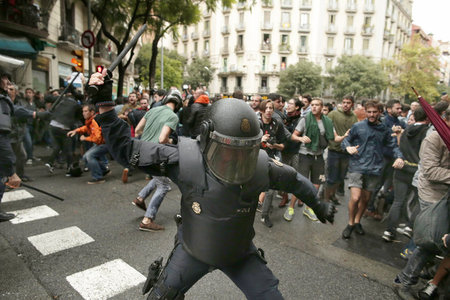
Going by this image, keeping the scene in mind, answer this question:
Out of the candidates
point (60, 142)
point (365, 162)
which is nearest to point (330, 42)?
point (60, 142)

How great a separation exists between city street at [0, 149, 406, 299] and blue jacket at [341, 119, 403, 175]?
1.01 metres

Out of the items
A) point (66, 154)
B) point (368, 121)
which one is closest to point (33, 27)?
point (66, 154)

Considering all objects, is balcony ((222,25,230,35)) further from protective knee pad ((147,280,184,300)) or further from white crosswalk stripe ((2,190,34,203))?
protective knee pad ((147,280,184,300))

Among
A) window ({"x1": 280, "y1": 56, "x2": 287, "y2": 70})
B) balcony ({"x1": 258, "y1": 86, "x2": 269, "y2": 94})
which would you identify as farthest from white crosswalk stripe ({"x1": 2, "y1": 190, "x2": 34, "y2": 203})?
window ({"x1": 280, "y1": 56, "x2": 287, "y2": 70})

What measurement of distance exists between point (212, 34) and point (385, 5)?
26.2 m

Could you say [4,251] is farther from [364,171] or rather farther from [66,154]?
[364,171]

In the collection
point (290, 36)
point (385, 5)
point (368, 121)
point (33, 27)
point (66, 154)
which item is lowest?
point (66, 154)

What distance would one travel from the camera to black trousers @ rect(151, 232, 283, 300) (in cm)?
183

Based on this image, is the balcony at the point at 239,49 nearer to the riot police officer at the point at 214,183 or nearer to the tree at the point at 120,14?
the tree at the point at 120,14

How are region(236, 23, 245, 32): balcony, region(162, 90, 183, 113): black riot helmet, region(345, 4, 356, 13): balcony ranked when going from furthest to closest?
region(236, 23, 245, 32): balcony → region(345, 4, 356, 13): balcony → region(162, 90, 183, 113): black riot helmet

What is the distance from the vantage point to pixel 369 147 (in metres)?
4.32

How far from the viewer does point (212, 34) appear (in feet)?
162

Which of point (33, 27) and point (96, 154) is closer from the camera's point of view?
point (96, 154)

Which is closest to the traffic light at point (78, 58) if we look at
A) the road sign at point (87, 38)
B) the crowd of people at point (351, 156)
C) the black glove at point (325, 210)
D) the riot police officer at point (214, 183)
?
the road sign at point (87, 38)
